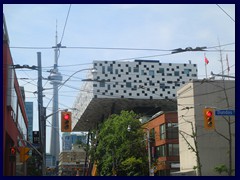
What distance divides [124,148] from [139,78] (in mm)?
29798

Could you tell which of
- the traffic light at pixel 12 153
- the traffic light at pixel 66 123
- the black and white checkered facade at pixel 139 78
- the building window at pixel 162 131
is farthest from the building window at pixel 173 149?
the traffic light at pixel 66 123

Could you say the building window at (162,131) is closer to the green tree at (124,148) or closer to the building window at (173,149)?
the building window at (173,149)

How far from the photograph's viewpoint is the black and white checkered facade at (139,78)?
85.6 metres

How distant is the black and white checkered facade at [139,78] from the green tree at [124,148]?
881 inches

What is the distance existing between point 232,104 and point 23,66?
96.7ft

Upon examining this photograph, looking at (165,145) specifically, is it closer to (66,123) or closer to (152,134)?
(152,134)

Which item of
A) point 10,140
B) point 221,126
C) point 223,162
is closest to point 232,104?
point 221,126

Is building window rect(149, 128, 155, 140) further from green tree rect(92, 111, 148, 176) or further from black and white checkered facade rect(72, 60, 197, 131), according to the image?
black and white checkered facade rect(72, 60, 197, 131)

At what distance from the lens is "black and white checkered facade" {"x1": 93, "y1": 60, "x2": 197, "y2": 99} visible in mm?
85625

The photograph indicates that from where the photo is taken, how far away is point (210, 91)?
50.6 meters
